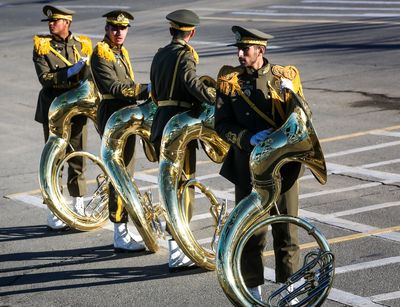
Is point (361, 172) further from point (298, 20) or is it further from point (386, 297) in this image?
point (298, 20)

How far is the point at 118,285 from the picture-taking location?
9.35m

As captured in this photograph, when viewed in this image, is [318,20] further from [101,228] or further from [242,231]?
[242,231]

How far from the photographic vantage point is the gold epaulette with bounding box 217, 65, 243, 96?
8.14 m

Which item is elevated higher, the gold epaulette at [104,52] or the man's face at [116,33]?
the man's face at [116,33]

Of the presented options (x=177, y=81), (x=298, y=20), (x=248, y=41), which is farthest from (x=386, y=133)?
(x=298, y=20)

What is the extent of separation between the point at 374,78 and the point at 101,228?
27.2 feet

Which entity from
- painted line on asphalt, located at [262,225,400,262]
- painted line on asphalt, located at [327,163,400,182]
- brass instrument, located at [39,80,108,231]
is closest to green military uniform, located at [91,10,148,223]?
brass instrument, located at [39,80,108,231]

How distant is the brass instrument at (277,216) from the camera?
7.54 metres

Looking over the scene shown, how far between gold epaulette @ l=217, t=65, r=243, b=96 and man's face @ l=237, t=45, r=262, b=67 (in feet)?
0.38

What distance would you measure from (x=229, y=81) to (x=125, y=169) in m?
2.37

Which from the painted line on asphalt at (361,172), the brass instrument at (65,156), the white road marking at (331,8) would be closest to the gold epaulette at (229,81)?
the brass instrument at (65,156)

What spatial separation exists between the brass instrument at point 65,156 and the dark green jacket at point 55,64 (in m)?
0.18

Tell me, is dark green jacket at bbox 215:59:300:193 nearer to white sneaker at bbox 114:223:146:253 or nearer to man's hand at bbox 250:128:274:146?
man's hand at bbox 250:128:274:146

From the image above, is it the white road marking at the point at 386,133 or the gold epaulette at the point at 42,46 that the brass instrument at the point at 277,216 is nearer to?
the gold epaulette at the point at 42,46
